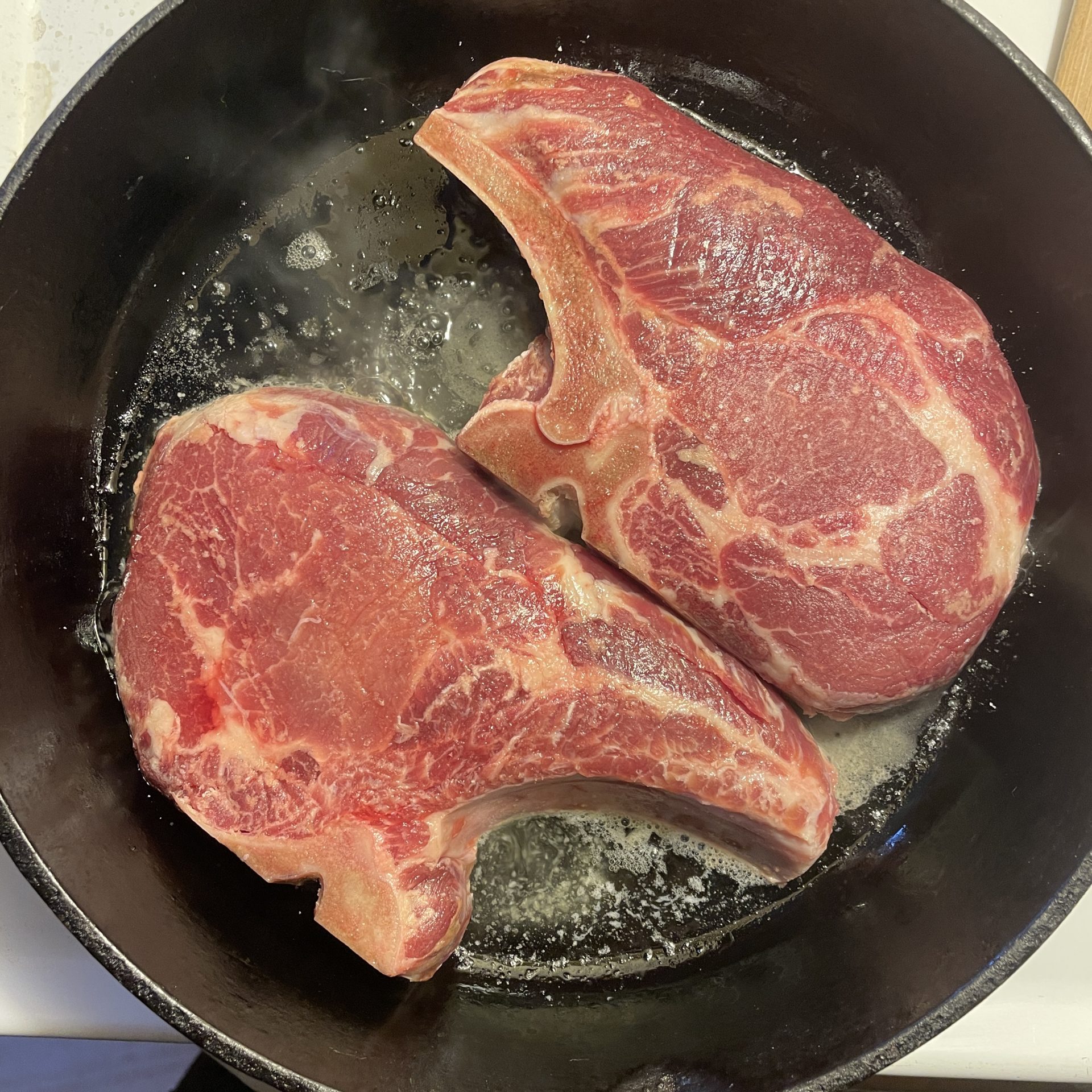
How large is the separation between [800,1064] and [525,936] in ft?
2.09

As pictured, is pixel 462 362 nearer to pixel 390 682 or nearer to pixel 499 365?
pixel 499 365

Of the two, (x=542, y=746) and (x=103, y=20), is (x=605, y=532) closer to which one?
(x=542, y=746)

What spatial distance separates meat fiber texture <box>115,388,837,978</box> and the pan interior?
31 centimetres

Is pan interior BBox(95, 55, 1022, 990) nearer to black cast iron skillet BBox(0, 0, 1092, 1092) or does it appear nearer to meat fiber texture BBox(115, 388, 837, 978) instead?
black cast iron skillet BBox(0, 0, 1092, 1092)

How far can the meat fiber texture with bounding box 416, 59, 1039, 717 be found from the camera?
5.01 feet

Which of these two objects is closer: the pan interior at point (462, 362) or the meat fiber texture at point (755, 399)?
the meat fiber texture at point (755, 399)

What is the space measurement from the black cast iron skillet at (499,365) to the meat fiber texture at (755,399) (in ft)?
1.14

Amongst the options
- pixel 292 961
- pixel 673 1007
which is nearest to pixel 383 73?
pixel 292 961

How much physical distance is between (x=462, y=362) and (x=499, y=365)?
0.29 ft

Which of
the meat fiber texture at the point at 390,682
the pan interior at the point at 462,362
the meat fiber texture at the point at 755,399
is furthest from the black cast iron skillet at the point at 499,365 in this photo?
the meat fiber texture at the point at 755,399

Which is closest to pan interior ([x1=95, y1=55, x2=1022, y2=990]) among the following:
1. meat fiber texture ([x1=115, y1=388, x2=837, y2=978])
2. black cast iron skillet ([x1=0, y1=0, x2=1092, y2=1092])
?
black cast iron skillet ([x1=0, y1=0, x2=1092, y2=1092])

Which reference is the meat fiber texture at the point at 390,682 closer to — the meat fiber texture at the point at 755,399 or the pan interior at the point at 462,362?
the meat fiber texture at the point at 755,399

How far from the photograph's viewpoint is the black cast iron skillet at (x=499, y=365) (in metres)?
1.60

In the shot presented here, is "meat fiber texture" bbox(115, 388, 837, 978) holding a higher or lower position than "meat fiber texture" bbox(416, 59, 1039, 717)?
lower
